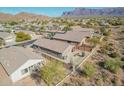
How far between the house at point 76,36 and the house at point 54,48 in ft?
1.23

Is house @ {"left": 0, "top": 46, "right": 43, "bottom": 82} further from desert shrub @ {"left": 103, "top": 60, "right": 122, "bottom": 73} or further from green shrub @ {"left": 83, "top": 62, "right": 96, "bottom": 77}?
desert shrub @ {"left": 103, "top": 60, "right": 122, "bottom": 73}

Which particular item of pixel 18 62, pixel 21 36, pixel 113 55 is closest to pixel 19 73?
pixel 18 62

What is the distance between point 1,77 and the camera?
6520 millimetres

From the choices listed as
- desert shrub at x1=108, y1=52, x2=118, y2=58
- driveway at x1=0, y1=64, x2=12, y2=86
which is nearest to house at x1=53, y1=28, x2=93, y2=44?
desert shrub at x1=108, y1=52, x2=118, y2=58

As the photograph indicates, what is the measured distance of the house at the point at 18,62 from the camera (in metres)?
6.49

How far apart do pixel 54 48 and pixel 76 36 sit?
54.8 inches

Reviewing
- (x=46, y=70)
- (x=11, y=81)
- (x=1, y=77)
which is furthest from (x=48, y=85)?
(x=1, y=77)

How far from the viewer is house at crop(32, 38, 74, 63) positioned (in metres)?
7.83

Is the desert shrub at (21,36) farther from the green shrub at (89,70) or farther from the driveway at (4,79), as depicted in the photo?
the green shrub at (89,70)

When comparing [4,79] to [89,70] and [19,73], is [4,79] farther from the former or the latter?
[89,70]

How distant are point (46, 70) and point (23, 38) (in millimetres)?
2257

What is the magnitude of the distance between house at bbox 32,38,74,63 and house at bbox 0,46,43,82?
0.78m

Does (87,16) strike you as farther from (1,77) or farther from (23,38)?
(1,77)

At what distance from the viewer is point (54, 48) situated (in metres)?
8.19
